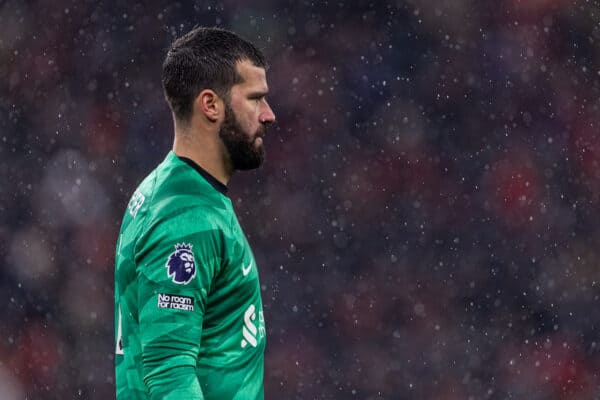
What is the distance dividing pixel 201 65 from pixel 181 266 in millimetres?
Answer: 355

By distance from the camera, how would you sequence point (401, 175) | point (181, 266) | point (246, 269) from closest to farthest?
point (181, 266) → point (246, 269) → point (401, 175)

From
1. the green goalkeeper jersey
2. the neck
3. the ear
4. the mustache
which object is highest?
the ear

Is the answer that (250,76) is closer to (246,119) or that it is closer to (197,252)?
(246,119)

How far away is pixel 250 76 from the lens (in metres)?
1.83

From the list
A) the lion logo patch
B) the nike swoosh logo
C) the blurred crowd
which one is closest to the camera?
the lion logo patch

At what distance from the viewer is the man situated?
166 centimetres

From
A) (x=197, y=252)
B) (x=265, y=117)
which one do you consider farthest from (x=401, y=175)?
(x=197, y=252)

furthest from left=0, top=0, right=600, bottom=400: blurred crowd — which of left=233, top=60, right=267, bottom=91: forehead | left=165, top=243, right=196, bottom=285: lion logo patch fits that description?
left=165, top=243, right=196, bottom=285: lion logo patch

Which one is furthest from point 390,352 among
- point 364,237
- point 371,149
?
point 371,149

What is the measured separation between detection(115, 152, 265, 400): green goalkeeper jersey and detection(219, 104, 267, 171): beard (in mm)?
60

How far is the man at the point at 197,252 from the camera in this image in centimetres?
166

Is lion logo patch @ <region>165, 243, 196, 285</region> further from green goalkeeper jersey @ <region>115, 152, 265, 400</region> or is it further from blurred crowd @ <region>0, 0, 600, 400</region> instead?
blurred crowd @ <region>0, 0, 600, 400</region>

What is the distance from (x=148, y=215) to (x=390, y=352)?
10.5 feet

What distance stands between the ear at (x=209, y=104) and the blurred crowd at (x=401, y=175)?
9.72ft
